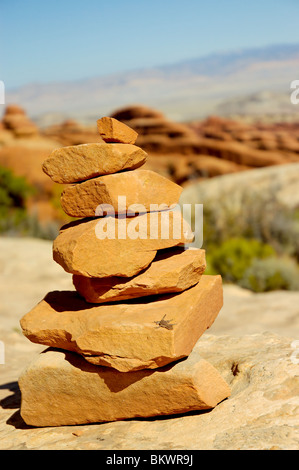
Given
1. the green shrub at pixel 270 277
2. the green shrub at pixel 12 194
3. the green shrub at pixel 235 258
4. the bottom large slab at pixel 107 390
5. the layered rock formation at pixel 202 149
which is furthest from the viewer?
the layered rock formation at pixel 202 149

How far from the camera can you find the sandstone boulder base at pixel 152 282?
4.11m

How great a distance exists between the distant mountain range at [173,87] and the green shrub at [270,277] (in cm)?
9999

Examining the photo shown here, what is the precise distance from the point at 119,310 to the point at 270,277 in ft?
32.2

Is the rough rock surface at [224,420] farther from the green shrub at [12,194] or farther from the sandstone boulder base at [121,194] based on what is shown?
the green shrub at [12,194]

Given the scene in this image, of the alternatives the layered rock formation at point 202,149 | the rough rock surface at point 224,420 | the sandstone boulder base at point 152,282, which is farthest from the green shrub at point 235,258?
the layered rock formation at point 202,149

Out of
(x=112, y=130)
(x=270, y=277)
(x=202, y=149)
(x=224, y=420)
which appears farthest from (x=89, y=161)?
(x=202, y=149)

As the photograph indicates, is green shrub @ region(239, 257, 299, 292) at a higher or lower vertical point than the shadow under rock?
lower

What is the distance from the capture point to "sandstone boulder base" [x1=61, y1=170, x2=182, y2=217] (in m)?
4.11

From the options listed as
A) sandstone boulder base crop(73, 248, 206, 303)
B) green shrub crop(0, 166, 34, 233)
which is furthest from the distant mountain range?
sandstone boulder base crop(73, 248, 206, 303)

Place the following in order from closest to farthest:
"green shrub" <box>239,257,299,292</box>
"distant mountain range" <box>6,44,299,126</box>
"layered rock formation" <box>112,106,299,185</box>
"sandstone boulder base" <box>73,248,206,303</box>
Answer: "sandstone boulder base" <box>73,248,206,303</box> → "green shrub" <box>239,257,299,292</box> → "layered rock formation" <box>112,106,299,185</box> → "distant mountain range" <box>6,44,299,126</box>

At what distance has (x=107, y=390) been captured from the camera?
4.13 meters

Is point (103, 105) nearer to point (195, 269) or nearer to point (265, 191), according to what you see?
point (265, 191)

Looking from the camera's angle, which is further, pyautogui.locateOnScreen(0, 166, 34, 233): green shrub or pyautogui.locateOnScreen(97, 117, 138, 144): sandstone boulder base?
pyautogui.locateOnScreen(0, 166, 34, 233): green shrub

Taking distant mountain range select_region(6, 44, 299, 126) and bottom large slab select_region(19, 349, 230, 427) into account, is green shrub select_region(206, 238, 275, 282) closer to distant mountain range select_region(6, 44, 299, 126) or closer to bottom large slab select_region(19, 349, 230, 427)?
bottom large slab select_region(19, 349, 230, 427)
